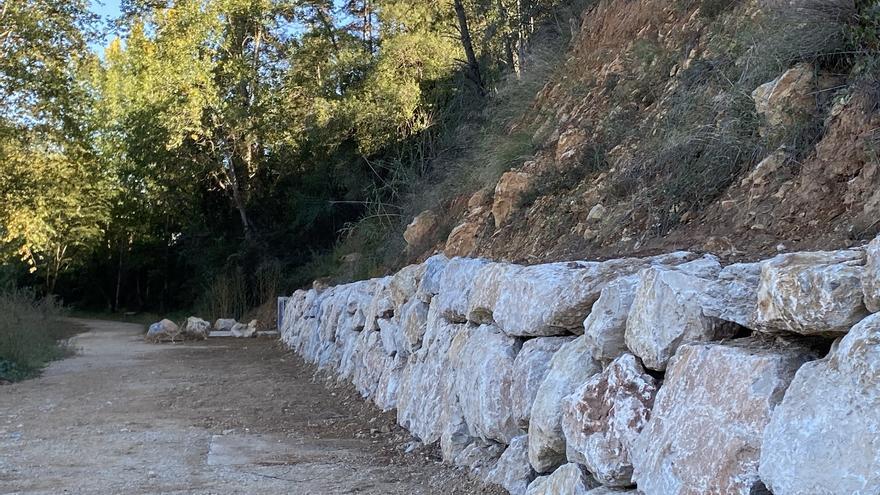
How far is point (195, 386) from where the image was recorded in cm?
1111

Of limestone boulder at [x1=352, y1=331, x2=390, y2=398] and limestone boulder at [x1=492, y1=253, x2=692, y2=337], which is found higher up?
limestone boulder at [x1=492, y1=253, x2=692, y2=337]

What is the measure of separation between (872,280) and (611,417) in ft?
4.75

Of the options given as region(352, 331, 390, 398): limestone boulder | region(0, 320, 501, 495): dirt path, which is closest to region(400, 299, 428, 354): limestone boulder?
region(0, 320, 501, 495): dirt path

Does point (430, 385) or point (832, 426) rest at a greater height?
point (832, 426)

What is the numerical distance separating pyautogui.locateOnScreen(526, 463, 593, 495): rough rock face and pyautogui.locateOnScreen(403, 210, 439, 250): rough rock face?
9.25 m

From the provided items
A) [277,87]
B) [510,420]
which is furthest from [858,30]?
[277,87]

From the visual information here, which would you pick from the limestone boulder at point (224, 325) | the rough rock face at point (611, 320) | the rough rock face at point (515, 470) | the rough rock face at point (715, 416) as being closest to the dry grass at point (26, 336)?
the limestone boulder at point (224, 325)

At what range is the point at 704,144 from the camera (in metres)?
6.57

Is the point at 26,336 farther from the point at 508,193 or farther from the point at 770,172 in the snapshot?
the point at 770,172

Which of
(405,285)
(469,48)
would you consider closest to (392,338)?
(405,285)

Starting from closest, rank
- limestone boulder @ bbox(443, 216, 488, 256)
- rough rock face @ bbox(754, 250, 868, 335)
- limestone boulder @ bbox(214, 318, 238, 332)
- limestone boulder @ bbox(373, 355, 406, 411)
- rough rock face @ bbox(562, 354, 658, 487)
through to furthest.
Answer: rough rock face @ bbox(754, 250, 868, 335) → rough rock face @ bbox(562, 354, 658, 487) → limestone boulder @ bbox(373, 355, 406, 411) → limestone boulder @ bbox(443, 216, 488, 256) → limestone boulder @ bbox(214, 318, 238, 332)

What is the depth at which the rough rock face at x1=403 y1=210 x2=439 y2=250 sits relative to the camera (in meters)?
13.7

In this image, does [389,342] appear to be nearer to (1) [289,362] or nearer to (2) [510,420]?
(2) [510,420]

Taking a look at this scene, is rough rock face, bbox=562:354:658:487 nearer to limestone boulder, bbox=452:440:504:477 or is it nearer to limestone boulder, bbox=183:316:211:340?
limestone boulder, bbox=452:440:504:477
